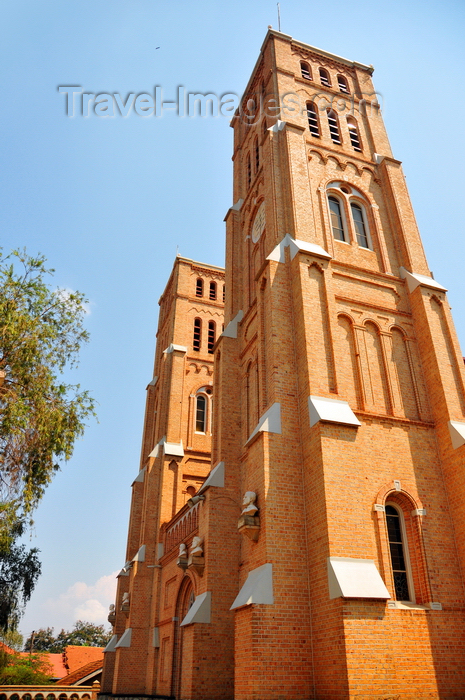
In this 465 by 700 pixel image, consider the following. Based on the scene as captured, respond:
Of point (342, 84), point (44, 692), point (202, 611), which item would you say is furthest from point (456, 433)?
point (342, 84)

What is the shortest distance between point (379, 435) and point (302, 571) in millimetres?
3689

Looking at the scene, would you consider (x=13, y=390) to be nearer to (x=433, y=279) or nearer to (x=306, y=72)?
(x=433, y=279)

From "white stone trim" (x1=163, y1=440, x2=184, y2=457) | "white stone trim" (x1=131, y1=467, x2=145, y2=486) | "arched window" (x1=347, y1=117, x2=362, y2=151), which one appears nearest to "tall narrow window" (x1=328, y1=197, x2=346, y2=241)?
"arched window" (x1=347, y1=117, x2=362, y2=151)

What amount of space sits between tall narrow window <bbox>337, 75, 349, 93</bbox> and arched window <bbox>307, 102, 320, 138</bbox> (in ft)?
9.18

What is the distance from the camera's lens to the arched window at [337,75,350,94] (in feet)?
73.5

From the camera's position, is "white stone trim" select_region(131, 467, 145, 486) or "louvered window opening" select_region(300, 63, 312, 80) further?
"white stone trim" select_region(131, 467, 145, 486)

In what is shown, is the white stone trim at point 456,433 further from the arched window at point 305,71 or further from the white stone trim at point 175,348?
the white stone trim at point 175,348

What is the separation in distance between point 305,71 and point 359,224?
930cm

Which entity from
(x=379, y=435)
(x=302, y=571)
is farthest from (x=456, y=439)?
(x=302, y=571)

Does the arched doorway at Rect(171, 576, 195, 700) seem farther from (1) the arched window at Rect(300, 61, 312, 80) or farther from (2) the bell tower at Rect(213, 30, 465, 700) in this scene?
(1) the arched window at Rect(300, 61, 312, 80)

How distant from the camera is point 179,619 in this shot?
688 inches

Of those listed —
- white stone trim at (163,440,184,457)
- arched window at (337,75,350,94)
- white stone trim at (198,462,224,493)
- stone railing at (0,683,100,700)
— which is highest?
arched window at (337,75,350,94)

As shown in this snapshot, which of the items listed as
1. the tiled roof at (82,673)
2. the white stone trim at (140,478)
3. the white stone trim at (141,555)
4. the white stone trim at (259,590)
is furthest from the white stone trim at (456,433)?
the tiled roof at (82,673)

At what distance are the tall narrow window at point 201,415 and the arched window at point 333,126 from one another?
14.2 meters
